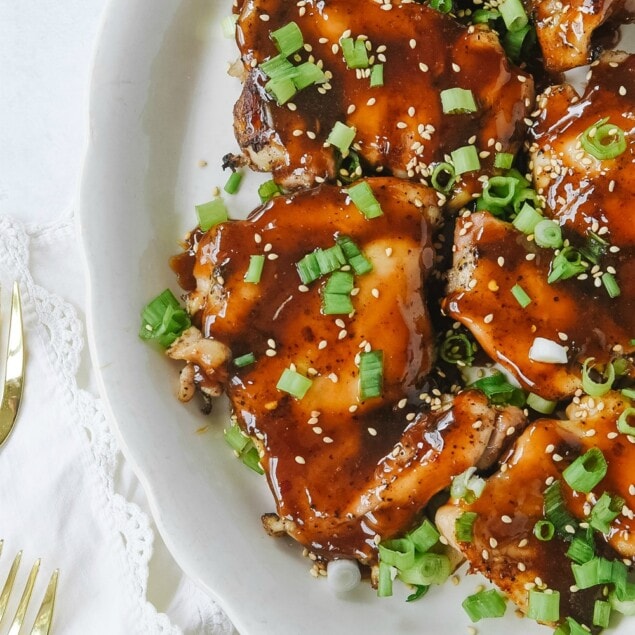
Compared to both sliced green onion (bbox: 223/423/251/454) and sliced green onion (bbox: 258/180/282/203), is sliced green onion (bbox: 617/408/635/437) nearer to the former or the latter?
sliced green onion (bbox: 223/423/251/454)

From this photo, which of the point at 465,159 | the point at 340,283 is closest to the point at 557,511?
the point at 340,283

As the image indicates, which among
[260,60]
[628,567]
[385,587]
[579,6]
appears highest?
[260,60]

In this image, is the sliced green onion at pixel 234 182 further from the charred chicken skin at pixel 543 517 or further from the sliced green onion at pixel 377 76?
the charred chicken skin at pixel 543 517

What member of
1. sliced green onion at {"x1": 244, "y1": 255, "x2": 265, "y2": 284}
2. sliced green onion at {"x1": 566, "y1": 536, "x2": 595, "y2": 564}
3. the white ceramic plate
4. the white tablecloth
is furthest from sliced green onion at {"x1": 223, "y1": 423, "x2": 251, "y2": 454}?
sliced green onion at {"x1": 566, "y1": 536, "x2": 595, "y2": 564}

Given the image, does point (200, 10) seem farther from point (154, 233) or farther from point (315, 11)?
point (154, 233)

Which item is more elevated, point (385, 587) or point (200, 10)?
point (200, 10)

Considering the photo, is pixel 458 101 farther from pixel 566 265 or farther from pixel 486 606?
pixel 486 606

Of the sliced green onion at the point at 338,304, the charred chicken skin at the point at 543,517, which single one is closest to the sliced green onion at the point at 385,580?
the charred chicken skin at the point at 543,517

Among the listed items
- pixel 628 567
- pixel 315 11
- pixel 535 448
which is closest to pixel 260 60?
pixel 315 11

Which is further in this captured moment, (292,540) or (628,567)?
(292,540)
